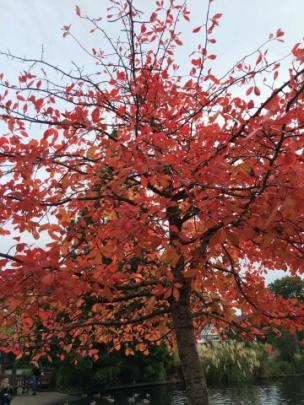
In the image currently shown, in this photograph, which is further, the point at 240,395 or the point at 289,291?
the point at 289,291

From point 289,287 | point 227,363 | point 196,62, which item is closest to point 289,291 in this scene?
point 289,287

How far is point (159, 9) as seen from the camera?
20.5 ft

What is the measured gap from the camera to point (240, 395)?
2141 cm

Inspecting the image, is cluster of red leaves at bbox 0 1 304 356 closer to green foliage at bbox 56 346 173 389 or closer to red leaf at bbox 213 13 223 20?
red leaf at bbox 213 13 223 20

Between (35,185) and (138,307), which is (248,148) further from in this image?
(138,307)

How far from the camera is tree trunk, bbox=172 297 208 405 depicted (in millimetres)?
4895

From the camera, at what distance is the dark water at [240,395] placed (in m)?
19.6

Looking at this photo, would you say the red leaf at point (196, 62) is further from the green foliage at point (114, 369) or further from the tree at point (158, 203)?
the green foliage at point (114, 369)

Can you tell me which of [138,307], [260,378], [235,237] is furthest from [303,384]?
[235,237]

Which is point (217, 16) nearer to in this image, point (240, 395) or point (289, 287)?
point (240, 395)

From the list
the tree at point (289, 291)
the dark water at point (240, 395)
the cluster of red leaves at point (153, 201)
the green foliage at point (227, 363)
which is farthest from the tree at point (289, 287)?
the cluster of red leaves at point (153, 201)

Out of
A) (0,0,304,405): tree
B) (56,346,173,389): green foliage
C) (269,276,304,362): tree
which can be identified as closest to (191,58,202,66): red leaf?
(0,0,304,405): tree

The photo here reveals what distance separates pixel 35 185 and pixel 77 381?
25.0 meters

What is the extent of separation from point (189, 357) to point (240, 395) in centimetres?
1861
